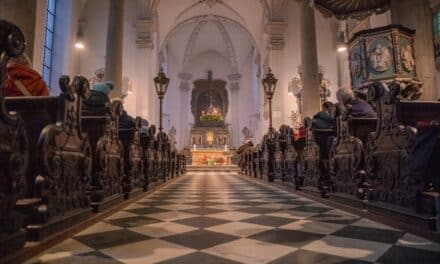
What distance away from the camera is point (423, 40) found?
20.3 feet

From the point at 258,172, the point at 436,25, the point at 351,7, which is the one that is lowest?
the point at 258,172

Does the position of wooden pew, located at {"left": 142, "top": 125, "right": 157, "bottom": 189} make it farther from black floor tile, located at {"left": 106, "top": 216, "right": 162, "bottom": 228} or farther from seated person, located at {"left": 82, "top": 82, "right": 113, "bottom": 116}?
black floor tile, located at {"left": 106, "top": 216, "right": 162, "bottom": 228}

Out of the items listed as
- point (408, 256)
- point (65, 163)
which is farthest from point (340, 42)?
point (65, 163)

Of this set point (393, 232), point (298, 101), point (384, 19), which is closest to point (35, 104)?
point (393, 232)

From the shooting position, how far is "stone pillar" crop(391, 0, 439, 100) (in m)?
6.15

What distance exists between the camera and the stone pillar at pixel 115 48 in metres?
8.56

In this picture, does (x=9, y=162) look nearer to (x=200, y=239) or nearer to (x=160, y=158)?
(x=200, y=239)

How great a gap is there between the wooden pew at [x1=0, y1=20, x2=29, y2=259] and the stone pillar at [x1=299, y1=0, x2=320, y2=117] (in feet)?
25.4

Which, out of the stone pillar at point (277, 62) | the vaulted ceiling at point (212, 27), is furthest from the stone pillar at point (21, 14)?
the vaulted ceiling at point (212, 27)

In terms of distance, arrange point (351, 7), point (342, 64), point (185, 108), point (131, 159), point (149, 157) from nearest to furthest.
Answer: point (131, 159) < point (149, 157) < point (351, 7) < point (342, 64) < point (185, 108)

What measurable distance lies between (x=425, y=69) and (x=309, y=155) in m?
3.66

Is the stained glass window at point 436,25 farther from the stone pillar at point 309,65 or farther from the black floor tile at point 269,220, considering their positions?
the black floor tile at point 269,220

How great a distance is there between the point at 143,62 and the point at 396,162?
13.1 meters

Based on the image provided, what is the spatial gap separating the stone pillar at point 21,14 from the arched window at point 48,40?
681 centimetres
